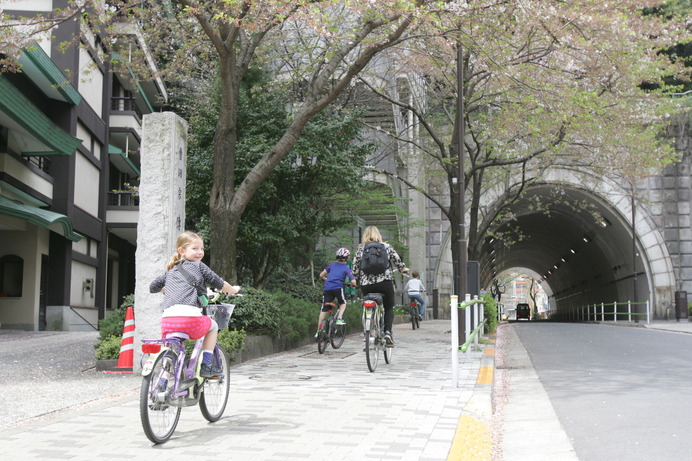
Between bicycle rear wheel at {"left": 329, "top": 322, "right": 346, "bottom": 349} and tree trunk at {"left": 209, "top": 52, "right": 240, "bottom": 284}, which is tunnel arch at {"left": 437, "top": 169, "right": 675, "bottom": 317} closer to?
bicycle rear wheel at {"left": 329, "top": 322, "right": 346, "bottom": 349}

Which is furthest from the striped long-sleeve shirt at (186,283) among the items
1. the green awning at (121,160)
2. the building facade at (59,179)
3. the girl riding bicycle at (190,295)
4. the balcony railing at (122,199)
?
the balcony railing at (122,199)

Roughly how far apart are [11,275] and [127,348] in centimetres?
1725

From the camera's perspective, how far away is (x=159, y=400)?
507cm

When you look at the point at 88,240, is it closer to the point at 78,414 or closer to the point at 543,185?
the point at 543,185

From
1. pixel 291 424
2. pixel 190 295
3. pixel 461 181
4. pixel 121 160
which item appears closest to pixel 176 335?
pixel 190 295

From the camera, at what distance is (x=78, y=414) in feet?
21.0

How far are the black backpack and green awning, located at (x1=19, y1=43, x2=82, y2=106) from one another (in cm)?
1270

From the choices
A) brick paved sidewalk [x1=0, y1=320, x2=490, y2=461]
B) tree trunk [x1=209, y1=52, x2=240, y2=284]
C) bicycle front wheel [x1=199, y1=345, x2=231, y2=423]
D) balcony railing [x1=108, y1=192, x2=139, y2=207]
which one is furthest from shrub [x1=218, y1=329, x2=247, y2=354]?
balcony railing [x1=108, y1=192, x2=139, y2=207]

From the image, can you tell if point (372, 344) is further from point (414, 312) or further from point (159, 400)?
point (414, 312)

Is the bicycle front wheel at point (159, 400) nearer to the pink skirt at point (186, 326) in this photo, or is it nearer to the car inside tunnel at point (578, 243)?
the pink skirt at point (186, 326)

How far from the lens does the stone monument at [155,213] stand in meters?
9.57

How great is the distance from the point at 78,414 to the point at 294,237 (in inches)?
417

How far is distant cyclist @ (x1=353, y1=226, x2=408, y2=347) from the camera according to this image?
10.1 meters

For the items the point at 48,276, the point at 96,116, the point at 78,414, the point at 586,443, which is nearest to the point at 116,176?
the point at 96,116
